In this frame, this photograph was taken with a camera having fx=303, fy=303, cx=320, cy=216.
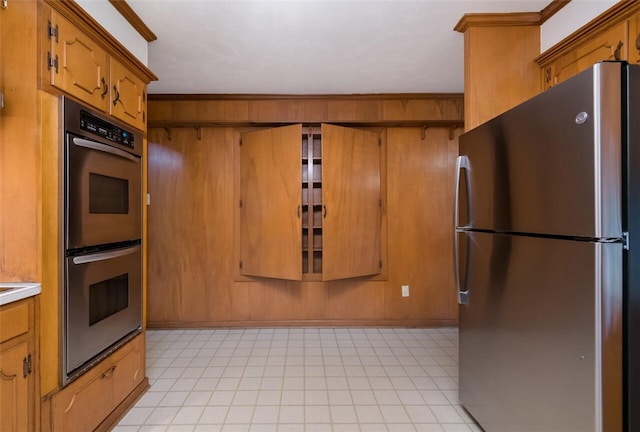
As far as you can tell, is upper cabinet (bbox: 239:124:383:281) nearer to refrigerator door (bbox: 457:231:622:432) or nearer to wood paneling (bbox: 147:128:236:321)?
wood paneling (bbox: 147:128:236:321)

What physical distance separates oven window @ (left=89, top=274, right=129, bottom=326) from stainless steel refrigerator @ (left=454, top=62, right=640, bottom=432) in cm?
Answer: 198

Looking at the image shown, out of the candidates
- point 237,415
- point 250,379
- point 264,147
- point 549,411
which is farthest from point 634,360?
point 264,147

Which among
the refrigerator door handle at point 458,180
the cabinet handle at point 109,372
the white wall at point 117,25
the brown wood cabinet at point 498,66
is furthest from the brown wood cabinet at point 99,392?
the brown wood cabinet at point 498,66

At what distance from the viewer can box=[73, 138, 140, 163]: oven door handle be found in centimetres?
142

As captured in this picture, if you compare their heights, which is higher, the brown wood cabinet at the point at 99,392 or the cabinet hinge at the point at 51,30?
the cabinet hinge at the point at 51,30

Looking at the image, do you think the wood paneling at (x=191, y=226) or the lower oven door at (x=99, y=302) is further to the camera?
the wood paneling at (x=191, y=226)

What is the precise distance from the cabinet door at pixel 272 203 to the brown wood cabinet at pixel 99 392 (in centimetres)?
132

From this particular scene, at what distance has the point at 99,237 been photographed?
1568 mm

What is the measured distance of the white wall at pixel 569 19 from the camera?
60.0 inches

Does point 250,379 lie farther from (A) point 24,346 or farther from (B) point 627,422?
(B) point 627,422

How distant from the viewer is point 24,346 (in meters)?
1.21

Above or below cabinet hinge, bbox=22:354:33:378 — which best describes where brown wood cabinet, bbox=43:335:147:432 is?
below

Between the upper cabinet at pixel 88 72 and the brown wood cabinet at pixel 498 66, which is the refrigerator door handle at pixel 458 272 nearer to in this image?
the brown wood cabinet at pixel 498 66

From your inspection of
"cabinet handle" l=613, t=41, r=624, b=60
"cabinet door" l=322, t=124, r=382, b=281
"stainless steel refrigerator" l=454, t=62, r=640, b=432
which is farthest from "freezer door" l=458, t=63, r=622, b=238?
"cabinet door" l=322, t=124, r=382, b=281
